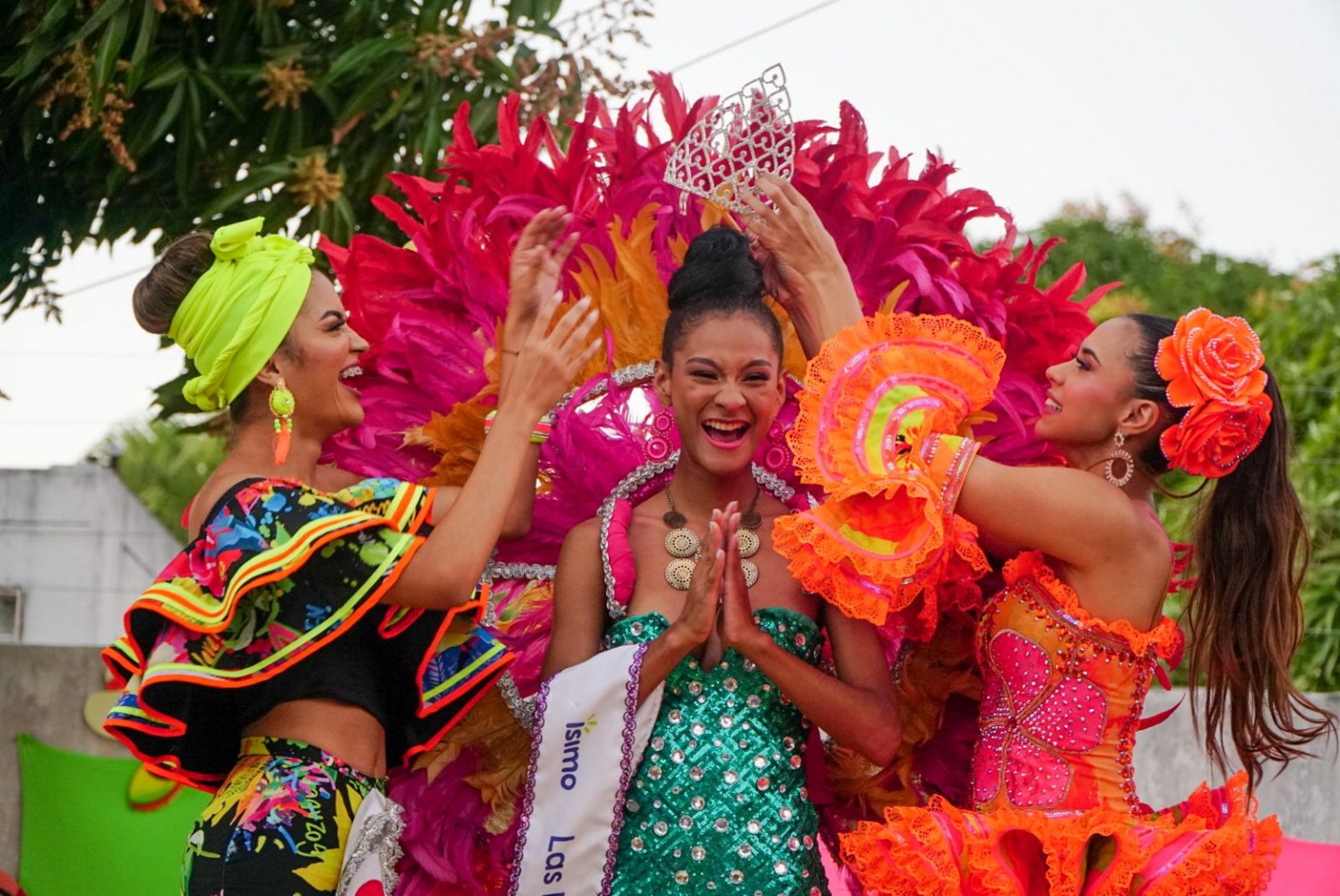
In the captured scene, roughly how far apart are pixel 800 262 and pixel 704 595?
0.71 metres

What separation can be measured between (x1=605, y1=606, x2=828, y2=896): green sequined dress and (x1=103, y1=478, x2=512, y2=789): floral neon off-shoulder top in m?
0.45

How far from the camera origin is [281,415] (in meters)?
3.00

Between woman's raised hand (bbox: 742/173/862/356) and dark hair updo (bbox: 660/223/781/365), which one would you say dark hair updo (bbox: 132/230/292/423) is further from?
woman's raised hand (bbox: 742/173/862/356)

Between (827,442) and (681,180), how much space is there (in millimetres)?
696

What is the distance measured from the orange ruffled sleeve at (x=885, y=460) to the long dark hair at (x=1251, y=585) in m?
0.37

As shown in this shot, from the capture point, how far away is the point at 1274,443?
3115mm

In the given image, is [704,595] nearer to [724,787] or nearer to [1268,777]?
[724,787]

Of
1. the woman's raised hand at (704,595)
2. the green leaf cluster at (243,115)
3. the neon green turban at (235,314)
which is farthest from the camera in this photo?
the green leaf cluster at (243,115)

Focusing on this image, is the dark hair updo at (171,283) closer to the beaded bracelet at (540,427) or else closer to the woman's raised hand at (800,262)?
the beaded bracelet at (540,427)

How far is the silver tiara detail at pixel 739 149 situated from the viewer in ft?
10.7

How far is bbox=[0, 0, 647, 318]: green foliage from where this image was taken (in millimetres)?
4516

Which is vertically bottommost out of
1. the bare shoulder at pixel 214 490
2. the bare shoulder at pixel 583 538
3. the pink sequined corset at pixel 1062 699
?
the pink sequined corset at pixel 1062 699

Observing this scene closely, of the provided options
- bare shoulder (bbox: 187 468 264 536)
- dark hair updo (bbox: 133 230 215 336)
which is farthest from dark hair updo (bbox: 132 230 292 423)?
bare shoulder (bbox: 187 468 264 536)

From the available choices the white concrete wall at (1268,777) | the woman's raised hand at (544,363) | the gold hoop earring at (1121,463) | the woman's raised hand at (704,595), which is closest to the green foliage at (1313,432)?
the gold hoop earring at (1121,463)
